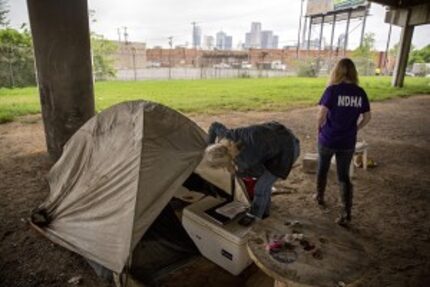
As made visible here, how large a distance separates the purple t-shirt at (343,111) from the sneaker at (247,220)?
1.21 meters

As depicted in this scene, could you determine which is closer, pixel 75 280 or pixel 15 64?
pixel 75 280

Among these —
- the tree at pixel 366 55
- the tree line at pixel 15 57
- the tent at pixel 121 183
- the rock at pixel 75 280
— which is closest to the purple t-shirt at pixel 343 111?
the tent at pixel 121 183

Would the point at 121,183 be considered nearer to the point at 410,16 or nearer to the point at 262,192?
the point at 262,192

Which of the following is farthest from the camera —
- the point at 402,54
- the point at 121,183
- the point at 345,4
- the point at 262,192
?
the point at 345,4

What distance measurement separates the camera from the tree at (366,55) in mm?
28266

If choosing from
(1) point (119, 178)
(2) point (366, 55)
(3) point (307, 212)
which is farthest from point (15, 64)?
(2) point (366, 55)

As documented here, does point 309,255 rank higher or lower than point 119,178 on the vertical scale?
lower

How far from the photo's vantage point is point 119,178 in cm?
263

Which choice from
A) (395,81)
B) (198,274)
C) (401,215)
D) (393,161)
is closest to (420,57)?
(395,81)

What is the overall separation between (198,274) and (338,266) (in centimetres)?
124

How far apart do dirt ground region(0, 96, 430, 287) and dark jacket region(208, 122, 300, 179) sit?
91cm

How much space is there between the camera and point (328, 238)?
2373mm

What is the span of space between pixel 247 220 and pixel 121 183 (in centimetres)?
114

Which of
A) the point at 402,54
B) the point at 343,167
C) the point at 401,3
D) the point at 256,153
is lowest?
the point at 343,167
